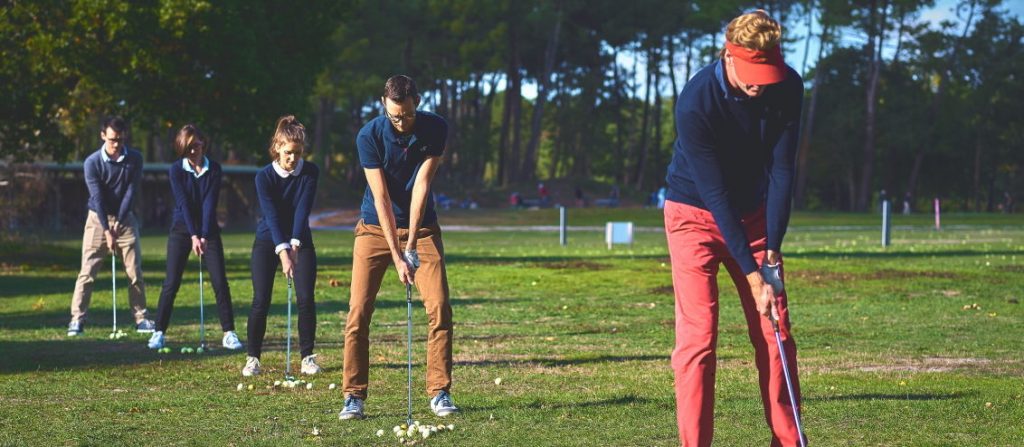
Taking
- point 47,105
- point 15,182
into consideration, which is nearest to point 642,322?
point 47,105

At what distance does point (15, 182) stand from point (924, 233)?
2653 centimetres

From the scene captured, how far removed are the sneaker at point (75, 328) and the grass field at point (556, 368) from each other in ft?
0.42

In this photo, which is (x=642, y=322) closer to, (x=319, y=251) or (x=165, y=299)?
(x=165, y=299)

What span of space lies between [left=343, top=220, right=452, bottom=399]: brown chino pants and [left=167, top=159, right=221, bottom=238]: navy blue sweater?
398 cm

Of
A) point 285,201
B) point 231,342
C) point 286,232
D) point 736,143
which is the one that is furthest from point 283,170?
point 736,143

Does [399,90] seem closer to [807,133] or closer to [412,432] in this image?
[412,432]

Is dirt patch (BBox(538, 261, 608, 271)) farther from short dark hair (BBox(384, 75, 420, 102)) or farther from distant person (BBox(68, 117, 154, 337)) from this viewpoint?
short dark hair (BBox(384, 75, 420, 102))

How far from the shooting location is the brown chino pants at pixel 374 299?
8430mm

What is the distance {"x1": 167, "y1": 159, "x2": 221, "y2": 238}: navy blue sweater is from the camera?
12125mm

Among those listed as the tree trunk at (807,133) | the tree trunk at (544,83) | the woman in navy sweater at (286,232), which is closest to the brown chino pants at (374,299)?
the woman in navy sweater at (286,232)

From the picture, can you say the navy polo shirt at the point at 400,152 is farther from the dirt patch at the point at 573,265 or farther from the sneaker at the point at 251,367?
the dirt patch at the point at 573,265

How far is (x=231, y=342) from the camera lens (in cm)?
1249

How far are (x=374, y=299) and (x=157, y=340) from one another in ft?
15.8

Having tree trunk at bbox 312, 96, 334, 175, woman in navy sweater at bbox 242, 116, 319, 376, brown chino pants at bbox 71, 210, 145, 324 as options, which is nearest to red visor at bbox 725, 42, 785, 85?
woman in navy sweater at bbox 242, 116, 319, 376
